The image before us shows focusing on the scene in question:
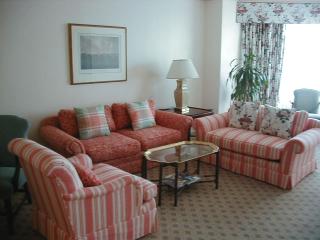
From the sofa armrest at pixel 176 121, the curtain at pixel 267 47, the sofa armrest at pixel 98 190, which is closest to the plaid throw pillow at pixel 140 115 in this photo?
the sofa armrest at pixel 176 121

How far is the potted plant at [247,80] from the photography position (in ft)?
18.3

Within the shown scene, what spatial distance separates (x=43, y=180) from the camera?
2246mm

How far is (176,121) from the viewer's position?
14.9ft

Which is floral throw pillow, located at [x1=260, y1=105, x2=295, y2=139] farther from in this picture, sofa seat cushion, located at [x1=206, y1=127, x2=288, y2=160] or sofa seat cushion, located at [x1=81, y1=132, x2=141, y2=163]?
sofa seat cushion, located at [x1=81, y1=132, x2=141, y2=163]

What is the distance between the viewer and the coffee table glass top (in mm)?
3316

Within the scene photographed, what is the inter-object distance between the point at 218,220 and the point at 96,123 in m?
1.92

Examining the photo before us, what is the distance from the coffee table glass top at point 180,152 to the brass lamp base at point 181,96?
1310mm

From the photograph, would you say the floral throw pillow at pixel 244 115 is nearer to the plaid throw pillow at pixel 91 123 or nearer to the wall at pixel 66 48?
the wall at pixel 66 48

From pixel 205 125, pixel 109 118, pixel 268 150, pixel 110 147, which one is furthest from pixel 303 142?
pixel 109 118

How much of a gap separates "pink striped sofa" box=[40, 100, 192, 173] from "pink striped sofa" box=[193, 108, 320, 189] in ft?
1.21

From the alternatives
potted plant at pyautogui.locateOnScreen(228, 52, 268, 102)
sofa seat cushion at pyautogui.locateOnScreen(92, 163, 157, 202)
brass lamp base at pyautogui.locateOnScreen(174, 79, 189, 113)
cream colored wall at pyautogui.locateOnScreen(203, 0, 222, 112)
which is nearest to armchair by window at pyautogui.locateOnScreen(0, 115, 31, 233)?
sofa seat cushion at pyautogui.locateOnScreen(92, 163, 157, 202)

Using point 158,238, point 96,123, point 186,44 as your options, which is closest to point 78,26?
point 96,123

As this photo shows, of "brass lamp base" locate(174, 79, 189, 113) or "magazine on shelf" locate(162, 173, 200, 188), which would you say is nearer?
"magazine on shelf" locate(162, 173, 200, 188)

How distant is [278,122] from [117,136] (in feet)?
6.82
